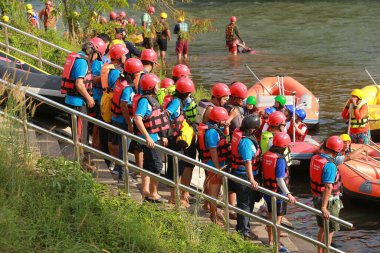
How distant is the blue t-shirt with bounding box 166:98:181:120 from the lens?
9.15 m

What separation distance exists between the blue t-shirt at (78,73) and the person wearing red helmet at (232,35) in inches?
683

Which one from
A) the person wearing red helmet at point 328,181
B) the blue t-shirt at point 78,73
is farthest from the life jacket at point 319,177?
the blue t-shirt at point 78,73

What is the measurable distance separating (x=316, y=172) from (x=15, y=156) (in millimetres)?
3346

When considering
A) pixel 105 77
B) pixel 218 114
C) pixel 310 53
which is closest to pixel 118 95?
pixel 105 77

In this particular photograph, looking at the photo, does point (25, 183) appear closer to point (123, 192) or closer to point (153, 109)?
point (123, 192)

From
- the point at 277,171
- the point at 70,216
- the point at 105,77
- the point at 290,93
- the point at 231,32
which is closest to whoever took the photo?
the point at 70,216

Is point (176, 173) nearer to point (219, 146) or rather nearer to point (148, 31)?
point (219, 146)

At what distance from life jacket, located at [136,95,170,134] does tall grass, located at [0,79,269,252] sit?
0.98 m

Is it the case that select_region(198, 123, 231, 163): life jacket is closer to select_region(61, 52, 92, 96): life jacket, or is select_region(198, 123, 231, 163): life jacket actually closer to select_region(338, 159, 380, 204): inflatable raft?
select_region(61, 52, 92, 96): life jacket

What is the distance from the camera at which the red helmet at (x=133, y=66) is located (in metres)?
9.16

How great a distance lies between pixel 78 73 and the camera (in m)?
9.09

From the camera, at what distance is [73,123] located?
8000 millimetres

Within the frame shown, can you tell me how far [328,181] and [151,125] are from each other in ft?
6.70

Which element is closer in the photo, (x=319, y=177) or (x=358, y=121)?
(x=319, y=177)
